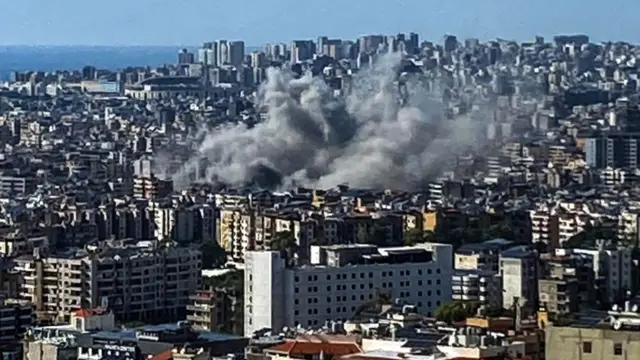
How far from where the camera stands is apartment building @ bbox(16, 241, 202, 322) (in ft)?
70.5

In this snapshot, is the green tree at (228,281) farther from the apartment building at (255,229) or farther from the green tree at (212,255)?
the apartment building at (255,229)

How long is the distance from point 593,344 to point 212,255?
14.2 m

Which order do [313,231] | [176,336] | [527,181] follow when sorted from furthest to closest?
1. [527,181]
2. [313,231]
3. [176,336]

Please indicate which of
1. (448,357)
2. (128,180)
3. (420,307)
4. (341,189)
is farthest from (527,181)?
(448,357)

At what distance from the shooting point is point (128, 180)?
37.4 m

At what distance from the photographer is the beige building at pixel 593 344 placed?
11.7 metres

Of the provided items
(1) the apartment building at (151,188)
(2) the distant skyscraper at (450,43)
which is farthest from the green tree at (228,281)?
(2) the distant skyscraper at (450,43)

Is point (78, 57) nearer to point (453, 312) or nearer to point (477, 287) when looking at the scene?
point (477, 287)

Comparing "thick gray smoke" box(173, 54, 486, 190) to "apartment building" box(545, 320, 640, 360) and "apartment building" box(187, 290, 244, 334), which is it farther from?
"apartment building" box(545, 320, 640, 360)

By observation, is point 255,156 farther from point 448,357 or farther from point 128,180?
point 448,357

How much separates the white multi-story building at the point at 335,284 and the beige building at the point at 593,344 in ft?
23.8

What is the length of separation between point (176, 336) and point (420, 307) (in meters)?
4.05

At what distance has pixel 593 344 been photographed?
38.5 ft

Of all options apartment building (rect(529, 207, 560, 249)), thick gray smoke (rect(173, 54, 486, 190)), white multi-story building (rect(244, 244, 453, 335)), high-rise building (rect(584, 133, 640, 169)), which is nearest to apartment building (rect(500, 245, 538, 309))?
white multi-story building (rect(244, 244, 453, 335))
